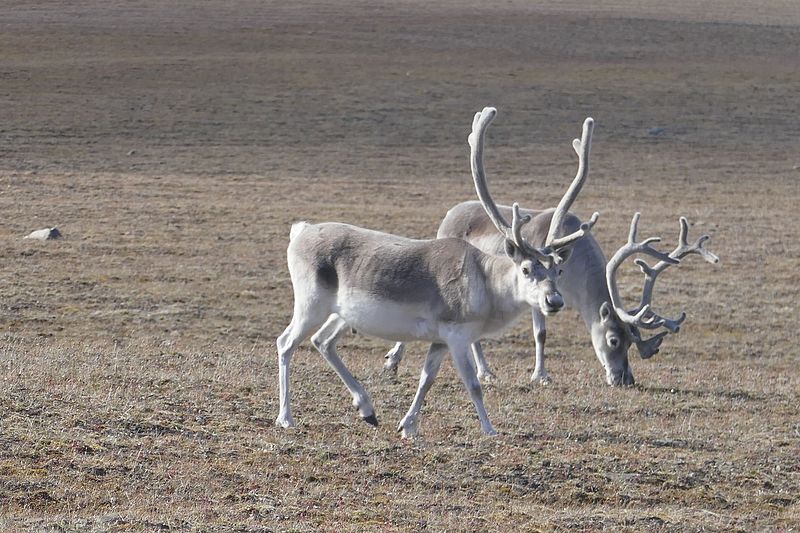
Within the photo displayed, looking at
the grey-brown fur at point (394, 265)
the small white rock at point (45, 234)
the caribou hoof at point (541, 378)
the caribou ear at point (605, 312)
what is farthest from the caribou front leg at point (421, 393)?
the small white rock at point (45, 234)

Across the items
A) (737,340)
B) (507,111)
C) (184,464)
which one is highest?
(184,464)

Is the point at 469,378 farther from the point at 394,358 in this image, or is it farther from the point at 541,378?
the point at 541,378

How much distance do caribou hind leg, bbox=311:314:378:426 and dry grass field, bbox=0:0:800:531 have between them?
0.78ft

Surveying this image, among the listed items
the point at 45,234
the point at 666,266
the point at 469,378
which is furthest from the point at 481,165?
the point at 45,234

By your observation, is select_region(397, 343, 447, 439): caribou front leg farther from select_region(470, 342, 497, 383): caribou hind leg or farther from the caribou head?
select_region(470, 342, 497, 383): caribou hind leg

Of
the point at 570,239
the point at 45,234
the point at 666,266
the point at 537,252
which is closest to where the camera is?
the point at 570,239

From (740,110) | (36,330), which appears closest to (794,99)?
(740,110)

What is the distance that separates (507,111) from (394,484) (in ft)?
121

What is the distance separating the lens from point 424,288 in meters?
11.1

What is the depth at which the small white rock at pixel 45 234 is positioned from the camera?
957 inches

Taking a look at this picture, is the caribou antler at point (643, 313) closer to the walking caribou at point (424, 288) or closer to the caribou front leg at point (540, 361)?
the caribou front leg at point (540, 361)

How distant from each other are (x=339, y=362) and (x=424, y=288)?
42.7 inches

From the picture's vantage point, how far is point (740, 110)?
47.0 meters

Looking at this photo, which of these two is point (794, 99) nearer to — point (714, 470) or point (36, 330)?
point (36, 330)
